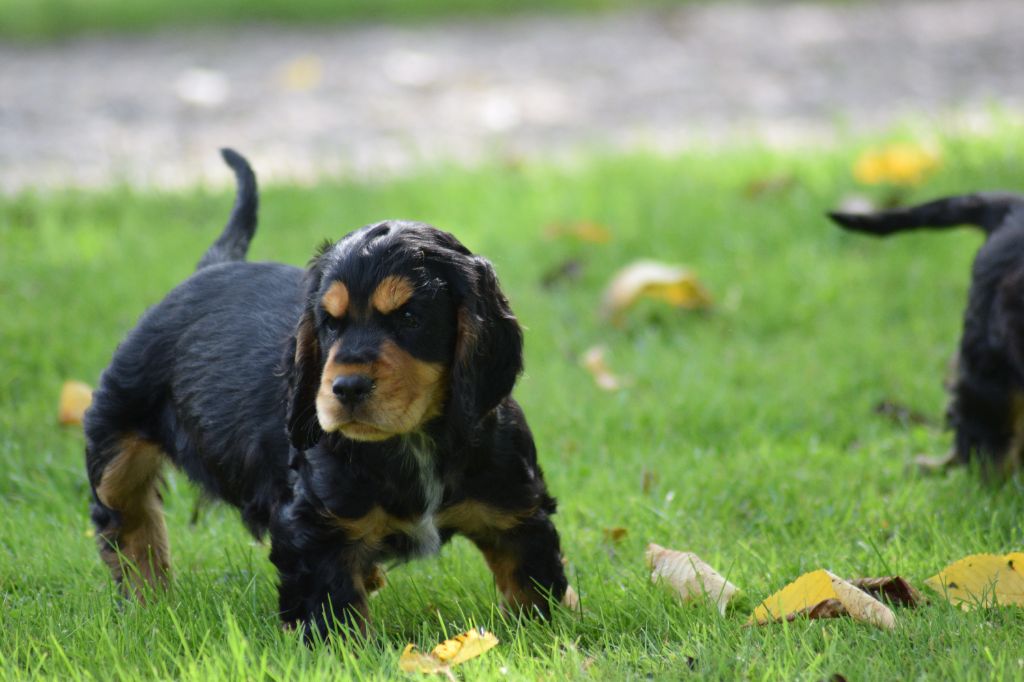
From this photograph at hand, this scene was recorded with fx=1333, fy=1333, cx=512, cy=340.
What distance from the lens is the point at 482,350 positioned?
3264 mm

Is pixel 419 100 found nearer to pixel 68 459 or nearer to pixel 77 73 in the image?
pixel 77 73

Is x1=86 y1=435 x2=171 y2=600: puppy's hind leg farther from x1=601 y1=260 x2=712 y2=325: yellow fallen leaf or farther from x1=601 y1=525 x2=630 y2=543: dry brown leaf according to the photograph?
x1=601 y1=260 x2=712 y2=325: yellow fallen leaf

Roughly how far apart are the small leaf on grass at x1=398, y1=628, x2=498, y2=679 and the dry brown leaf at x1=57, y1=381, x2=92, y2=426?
Answer: 2.35m

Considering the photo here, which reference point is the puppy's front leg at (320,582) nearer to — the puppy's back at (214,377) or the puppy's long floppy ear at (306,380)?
the puppy's long floppy ear at (306,380)

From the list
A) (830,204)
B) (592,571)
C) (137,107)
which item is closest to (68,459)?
(592,571)

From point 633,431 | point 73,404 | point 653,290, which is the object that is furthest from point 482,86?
point 73,404

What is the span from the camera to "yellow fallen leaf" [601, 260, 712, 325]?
598 centimetres

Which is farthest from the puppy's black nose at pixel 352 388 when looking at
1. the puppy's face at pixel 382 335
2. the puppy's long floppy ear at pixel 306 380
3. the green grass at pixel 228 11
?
the green grass at pixel 228 11

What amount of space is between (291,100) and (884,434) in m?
5.87

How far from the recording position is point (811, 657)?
2.97 metres

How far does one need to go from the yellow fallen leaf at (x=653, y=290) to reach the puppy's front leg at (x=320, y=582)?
292cm

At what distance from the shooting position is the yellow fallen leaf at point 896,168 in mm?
7008

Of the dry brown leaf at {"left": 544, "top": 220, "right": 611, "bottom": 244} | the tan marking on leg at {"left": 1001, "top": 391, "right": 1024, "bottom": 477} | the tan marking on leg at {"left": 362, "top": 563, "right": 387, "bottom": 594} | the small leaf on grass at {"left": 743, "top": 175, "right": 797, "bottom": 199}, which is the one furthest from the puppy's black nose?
the small leaf on grass at {"left": 743, "top": 175, "right": 797, "bottom": 199}

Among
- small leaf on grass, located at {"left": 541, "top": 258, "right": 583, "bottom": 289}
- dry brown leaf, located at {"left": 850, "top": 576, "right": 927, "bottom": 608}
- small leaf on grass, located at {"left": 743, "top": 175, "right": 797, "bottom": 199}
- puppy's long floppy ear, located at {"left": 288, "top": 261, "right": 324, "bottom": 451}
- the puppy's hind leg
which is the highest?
puppy's long floppy ear, located at {"left": 288, "top": 261, "right": 324, "bottom": 451}
